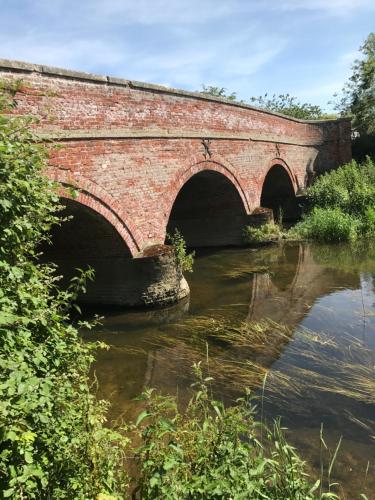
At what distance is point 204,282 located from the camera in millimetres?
9609

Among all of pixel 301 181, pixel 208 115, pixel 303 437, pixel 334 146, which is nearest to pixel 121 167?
pixel 208 115

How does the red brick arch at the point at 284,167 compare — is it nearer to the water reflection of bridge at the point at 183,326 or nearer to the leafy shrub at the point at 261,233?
the leafy shrub at the point at 261,233

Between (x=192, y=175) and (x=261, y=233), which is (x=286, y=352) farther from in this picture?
(x=261, y=233)

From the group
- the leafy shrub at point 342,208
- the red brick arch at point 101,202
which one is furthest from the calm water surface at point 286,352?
the leafy shrub at point 342,208

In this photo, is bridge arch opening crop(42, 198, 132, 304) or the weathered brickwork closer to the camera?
the weathered brickwork

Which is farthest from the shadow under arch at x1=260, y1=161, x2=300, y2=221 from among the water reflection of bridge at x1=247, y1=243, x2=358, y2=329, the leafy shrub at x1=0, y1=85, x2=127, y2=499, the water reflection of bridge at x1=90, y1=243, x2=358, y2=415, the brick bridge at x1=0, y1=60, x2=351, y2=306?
the leafy shrub at x1=0, y1=85, x2=127, y2=499

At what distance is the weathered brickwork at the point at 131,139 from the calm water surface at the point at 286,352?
181cm

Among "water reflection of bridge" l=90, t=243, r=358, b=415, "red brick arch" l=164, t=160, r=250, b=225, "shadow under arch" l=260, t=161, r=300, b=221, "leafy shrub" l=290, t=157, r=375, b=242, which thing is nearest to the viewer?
"water reflection of bridge" l=90, t=243, r=358, b=415

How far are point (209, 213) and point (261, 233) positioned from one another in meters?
1.79

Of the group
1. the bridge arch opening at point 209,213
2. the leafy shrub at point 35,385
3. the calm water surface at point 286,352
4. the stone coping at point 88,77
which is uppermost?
the stone coping at point 88,77

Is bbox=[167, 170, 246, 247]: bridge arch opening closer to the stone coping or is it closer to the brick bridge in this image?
the brick bridge

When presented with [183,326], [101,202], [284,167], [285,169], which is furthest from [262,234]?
[101,202]

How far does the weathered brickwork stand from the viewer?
6116mm

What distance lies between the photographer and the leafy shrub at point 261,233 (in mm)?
13008
